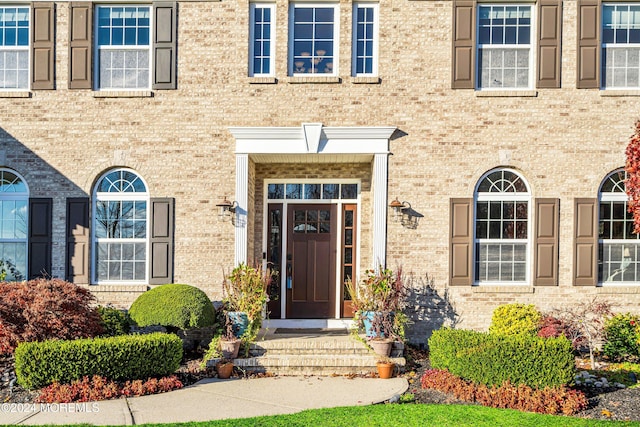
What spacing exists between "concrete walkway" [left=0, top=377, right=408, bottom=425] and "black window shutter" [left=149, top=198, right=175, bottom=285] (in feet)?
8.54

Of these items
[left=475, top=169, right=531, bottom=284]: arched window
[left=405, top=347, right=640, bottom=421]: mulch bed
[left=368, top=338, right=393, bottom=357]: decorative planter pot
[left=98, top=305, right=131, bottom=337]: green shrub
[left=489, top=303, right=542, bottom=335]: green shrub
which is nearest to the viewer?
[left=405, top=347, right=640, bottom=421]: mulch bed

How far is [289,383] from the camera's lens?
782 cm

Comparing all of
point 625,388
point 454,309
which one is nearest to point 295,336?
point 454,309

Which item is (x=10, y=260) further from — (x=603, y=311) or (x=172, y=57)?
(x=603, y=311)

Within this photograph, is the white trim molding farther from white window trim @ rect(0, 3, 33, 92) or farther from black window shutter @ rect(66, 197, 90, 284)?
white window trim @ rect(0, 3, 33, 92)

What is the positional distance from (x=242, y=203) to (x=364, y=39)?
379 centimetres

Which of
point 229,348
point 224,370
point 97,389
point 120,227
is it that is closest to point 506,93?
point 229,348

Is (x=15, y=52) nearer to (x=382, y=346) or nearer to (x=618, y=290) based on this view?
(x=382, y=346)

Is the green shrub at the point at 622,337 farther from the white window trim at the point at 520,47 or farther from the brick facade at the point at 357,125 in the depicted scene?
the white window trim at the point at 520,47

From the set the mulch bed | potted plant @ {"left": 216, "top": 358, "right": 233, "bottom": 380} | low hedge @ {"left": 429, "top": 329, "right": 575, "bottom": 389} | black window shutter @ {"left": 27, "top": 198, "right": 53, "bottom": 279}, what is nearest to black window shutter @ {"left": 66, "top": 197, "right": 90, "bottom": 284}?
black window shutter @ {"left": 27, "top": 198, "right": 53, "bottom": 279}

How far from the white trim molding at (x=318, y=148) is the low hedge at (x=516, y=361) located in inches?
109

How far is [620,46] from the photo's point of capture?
386 inches

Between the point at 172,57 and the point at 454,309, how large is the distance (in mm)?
6879

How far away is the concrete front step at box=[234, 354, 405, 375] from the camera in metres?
8.31
